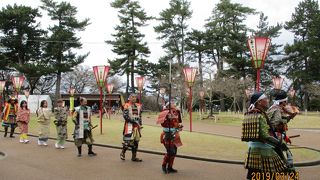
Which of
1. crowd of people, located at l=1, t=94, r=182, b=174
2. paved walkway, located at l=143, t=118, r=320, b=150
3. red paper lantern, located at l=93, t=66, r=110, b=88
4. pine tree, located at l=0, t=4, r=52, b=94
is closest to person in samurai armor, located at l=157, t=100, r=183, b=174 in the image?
crowd of people, located at l=1, t=94, r=182, b=174

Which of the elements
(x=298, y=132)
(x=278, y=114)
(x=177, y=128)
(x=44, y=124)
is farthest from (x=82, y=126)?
(x=298, y=132)

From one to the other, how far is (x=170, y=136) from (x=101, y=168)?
1.88 m

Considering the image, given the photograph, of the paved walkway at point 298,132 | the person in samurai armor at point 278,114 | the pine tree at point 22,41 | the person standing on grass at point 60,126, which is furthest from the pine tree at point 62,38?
the person in samurai armor at point 278,114

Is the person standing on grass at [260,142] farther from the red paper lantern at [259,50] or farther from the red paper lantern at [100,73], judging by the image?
the red paper lantern at [100,73]

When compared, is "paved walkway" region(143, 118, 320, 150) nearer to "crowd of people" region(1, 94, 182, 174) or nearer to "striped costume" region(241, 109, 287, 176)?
"crowd of people" region(1, 94, 182, 174)

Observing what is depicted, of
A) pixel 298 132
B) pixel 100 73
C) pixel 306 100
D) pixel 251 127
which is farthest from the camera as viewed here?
pixel 306 100

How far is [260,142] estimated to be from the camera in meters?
5.16

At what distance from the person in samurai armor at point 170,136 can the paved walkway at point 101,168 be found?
252mm

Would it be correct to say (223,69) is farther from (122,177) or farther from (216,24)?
(122,177)

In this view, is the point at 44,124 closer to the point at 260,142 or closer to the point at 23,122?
the point at 23,122

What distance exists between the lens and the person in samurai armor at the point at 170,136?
8.14 metres

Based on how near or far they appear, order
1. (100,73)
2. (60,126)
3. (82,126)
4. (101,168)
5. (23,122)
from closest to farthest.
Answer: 1. (101,168)
2. (82,126)
3. (60,126)
4. (23,122)
5. (100,73)

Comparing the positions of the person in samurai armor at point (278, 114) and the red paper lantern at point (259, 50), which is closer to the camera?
the person in samurai armor at point (278, 114)

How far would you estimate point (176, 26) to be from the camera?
5091 centimetres
